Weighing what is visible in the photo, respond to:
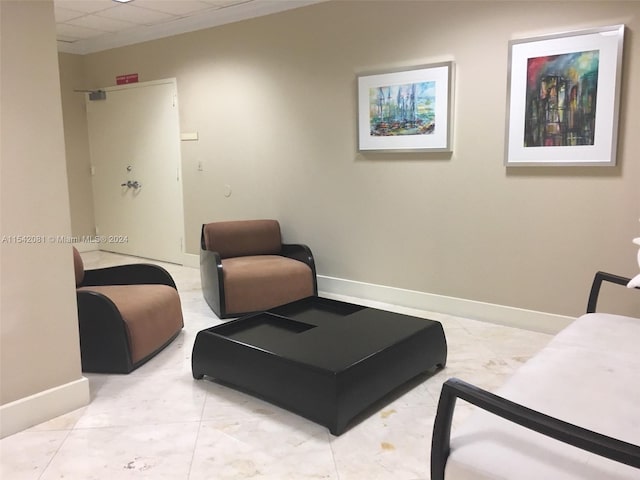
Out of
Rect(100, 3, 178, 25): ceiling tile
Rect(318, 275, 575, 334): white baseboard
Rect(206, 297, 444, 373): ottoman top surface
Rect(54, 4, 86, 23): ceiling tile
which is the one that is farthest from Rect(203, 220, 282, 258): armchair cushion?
Rect(54, 4, 86, 23): ceiling tile

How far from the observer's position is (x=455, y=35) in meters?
3.95

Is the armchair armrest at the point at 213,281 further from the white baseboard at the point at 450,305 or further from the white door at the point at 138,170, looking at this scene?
the white door at the point at 138,170

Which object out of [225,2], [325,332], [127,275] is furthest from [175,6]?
[325,332]

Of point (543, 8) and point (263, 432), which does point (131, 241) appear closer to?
point (263, 432)

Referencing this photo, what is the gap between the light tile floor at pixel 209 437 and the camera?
219 cm

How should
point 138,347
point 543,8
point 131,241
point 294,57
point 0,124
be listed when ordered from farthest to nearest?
1. point 131,241
2. point 294,57
3. point 543,8
4. point 138,347
5. point 0,124

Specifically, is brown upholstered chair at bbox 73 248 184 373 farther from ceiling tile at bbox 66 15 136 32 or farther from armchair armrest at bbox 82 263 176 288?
ceiling tile at bbox 66 15 136 32

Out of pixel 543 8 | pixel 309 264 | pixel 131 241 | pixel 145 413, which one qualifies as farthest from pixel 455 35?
pixel 131 241

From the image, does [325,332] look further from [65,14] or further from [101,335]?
[65,14]

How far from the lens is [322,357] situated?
8.43 feet

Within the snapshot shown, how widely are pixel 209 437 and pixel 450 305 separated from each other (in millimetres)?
2427

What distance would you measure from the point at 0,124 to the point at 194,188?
3708 millimetres

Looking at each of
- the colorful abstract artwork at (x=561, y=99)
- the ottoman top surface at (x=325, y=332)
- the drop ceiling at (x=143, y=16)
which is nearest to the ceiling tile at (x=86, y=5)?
the drop ceiling at (x=143, y=16)

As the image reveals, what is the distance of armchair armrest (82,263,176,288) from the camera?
12.3ft
